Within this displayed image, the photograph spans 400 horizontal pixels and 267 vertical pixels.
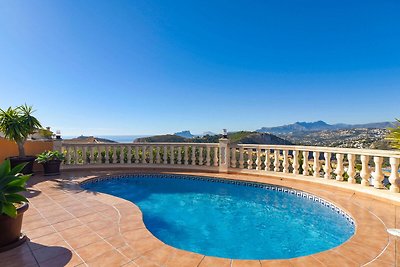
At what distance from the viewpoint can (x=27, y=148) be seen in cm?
926

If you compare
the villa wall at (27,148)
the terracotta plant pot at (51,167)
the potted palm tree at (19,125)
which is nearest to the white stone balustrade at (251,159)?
the villa wall at (27,148)

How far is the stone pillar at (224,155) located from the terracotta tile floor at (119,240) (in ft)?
13.1

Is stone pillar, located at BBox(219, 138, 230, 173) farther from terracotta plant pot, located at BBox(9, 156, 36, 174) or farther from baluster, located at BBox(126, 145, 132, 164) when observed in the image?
terracotta plant pot, located at BBox(9, 156, 36, 174)

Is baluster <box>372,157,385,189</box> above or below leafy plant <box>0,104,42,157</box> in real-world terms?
below

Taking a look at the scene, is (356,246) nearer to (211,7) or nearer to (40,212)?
(40,212)

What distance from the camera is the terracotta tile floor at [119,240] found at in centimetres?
288

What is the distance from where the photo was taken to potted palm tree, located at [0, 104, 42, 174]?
25.9 ft

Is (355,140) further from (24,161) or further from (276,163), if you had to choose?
(24,161)

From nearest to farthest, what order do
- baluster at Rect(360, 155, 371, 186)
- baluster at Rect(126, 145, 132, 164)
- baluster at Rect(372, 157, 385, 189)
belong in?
baluster at Rect(372, 157, 385, 189) < baluster at Rect(360, 155, 371, 186) < baluster at Rect(126, 145, 132, 164)

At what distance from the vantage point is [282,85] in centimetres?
2866

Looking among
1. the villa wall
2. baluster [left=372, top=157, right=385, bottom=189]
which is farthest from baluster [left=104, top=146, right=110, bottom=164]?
baluster [left=372, top=157, right=385, bottom=189]

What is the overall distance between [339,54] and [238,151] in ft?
48.4

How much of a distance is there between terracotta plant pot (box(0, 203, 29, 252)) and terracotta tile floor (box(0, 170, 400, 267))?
0.13m

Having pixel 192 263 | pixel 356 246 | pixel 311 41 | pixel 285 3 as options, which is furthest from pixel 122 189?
pixel 311 41
